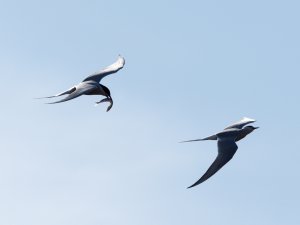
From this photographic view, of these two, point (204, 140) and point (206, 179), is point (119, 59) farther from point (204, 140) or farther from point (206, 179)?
point (206, 179)

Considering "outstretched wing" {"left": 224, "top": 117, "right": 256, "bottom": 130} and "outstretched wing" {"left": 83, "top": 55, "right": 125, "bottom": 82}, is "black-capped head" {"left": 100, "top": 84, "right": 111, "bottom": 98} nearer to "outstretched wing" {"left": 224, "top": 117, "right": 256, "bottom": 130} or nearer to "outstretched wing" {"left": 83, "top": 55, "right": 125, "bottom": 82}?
"outstretched wing" {"left": 83, "top": 55, "right": 125, "bottom": 82}

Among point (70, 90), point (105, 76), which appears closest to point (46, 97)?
point (70, 90)

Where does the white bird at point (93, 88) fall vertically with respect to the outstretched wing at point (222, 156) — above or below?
above

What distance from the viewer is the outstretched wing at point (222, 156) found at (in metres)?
34.0

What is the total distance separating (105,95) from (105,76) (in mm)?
1807

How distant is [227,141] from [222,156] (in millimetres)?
1965

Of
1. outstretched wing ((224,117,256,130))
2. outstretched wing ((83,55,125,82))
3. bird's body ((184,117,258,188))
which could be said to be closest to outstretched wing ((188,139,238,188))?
bird's body ((184,117,258,188))

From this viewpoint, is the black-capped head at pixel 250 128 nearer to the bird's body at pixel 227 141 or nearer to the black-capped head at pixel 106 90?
the bird's body at pixel 227 141

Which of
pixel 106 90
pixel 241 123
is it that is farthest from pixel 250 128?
pixel 106 90

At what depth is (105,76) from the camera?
1572 inches

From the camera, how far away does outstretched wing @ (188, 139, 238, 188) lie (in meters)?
34.0

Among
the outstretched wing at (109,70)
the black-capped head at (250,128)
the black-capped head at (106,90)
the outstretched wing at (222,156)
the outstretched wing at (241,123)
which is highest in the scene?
the outstretched wing at (109,70)

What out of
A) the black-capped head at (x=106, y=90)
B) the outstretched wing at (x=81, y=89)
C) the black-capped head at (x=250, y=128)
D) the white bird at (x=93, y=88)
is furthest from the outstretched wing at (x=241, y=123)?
the outstretched wing at (x=81, y=89)

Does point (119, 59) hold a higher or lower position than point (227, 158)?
higher
